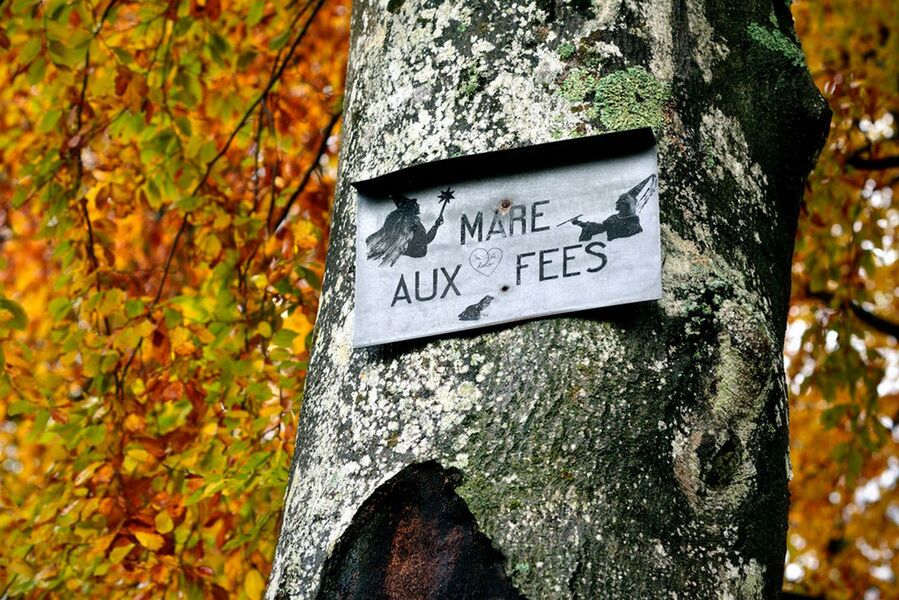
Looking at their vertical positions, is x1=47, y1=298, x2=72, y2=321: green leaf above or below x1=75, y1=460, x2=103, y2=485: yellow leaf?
above

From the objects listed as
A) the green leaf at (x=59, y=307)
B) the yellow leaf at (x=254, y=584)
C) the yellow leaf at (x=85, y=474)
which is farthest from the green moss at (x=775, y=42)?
the green leaf at (x=59, y=307)

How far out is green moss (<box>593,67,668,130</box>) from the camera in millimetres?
1513

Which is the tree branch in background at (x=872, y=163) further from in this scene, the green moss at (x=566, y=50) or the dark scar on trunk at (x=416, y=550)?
the dark scar on trunk at (x=416, y=550)

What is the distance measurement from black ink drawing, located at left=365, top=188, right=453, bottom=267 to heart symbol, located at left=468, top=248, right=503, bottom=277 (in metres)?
0.08

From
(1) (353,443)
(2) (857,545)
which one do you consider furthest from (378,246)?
(2) (857,545)

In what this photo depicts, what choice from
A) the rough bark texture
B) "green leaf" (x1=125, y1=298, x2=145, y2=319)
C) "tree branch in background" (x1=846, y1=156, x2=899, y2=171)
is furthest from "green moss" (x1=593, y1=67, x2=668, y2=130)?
"tree branch in background" (x1=846, y1=156, x2=899, y2=171)

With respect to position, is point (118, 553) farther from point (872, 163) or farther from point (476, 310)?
point (872, 163)

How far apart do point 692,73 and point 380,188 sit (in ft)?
1.76

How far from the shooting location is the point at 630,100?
1.54m

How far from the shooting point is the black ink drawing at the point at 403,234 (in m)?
1.57

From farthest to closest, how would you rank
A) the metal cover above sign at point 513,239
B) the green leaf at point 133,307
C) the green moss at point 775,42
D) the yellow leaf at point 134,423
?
1. the yellow leaf at point 134,423
2. the green leaf at point 133,307
3. the green moss at point 775,42
4. the metal cover above sign at point 513,239

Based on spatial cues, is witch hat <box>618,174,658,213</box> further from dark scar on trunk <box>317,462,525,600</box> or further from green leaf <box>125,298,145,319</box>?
green leaf <box>125,298,145,319</box>

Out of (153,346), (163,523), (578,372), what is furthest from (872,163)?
(578,372)

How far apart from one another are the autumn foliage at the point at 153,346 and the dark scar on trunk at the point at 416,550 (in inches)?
53.4
